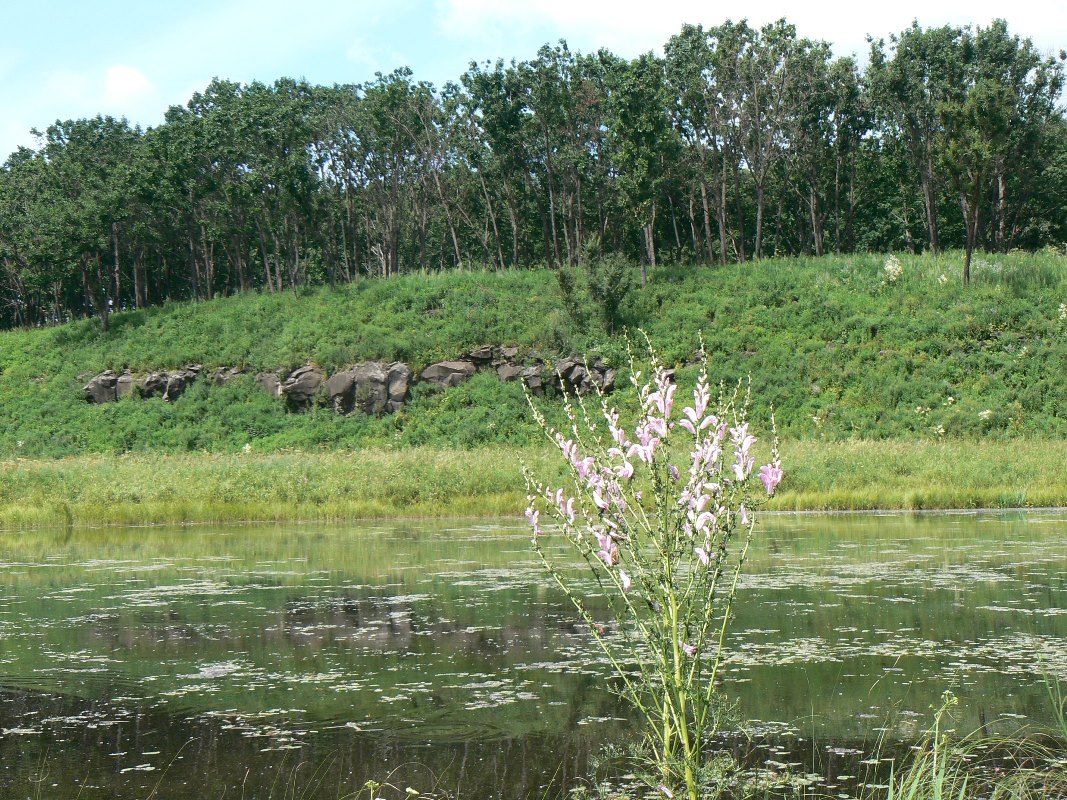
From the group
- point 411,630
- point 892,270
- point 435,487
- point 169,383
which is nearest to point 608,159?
point 892,270

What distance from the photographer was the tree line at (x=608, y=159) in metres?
54.2

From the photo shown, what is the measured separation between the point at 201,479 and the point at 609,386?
18.0 metres

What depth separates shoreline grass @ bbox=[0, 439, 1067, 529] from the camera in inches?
977

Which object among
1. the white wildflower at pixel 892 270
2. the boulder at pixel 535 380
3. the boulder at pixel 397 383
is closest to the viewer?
the boulder at pixel 535 380

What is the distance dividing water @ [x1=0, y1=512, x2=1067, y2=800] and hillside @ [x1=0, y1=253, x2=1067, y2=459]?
2007cm

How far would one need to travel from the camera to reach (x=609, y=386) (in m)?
42.1

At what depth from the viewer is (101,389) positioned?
4931 cm

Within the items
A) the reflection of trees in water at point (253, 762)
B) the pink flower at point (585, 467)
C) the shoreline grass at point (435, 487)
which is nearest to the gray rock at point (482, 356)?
Result: the shoreline grass at point (435, 487)

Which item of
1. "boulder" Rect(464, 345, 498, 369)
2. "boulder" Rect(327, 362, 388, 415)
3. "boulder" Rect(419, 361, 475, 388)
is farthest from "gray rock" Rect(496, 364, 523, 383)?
"boulder" Rect(327, 362, 388, 415)

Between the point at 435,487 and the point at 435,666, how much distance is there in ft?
55.8

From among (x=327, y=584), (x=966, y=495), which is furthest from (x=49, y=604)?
(x=966, y=495)

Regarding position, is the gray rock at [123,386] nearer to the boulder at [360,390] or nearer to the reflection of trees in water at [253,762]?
the boulder at [360,390]

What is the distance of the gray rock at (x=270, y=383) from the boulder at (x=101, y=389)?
7231 millimetres

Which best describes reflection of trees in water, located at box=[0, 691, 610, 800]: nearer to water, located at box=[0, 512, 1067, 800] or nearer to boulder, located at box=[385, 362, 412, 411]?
water, located at box=[0, 512, 1067, 800]
